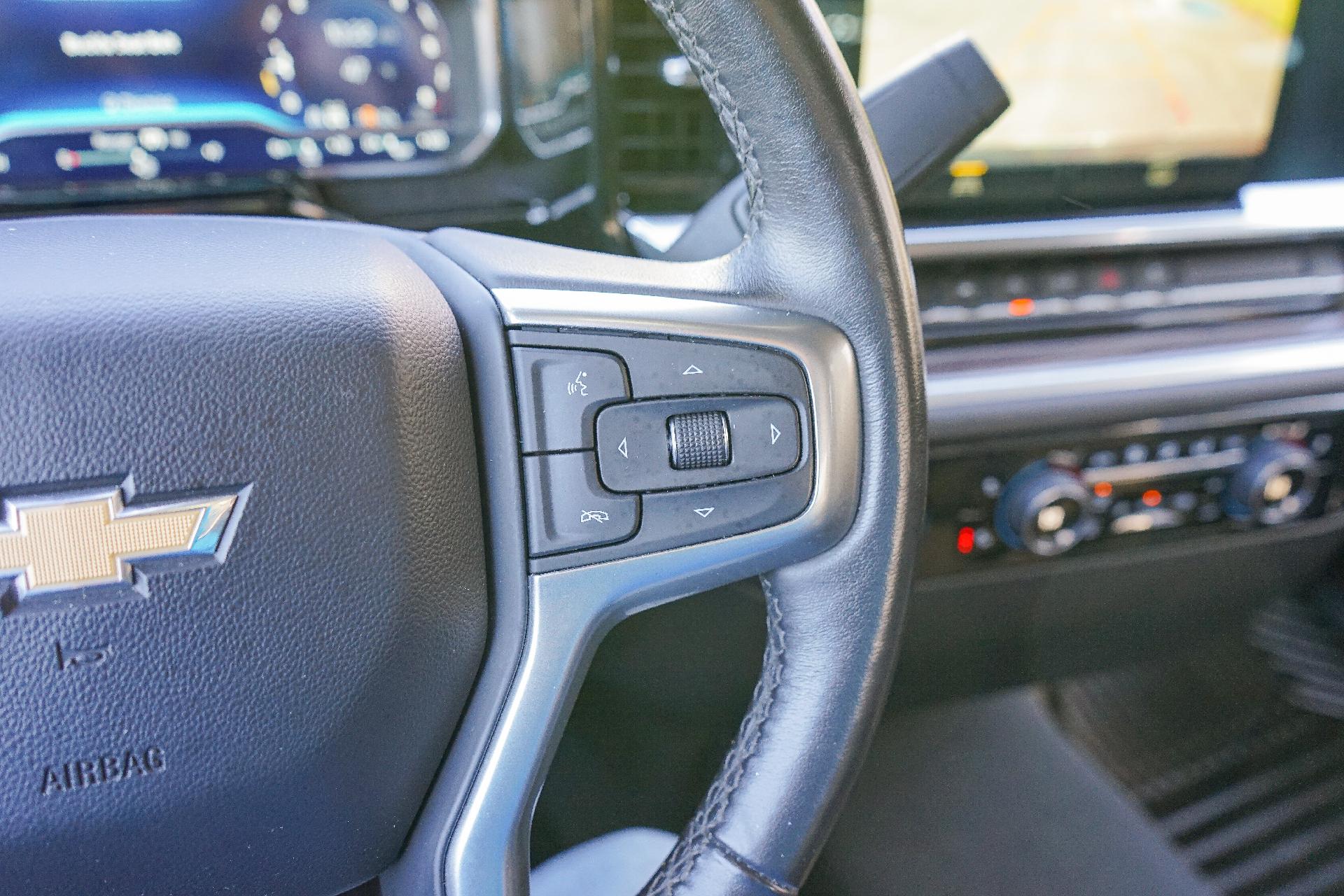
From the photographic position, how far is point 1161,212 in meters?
1.24

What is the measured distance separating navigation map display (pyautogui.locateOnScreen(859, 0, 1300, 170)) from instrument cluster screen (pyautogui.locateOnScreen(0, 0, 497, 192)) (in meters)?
0.43

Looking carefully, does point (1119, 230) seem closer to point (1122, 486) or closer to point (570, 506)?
point (1122, 486)

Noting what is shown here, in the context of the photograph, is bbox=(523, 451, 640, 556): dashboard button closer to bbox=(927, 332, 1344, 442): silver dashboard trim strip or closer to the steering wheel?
the steering wheel

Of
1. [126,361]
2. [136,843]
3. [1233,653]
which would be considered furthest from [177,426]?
[1233,653]

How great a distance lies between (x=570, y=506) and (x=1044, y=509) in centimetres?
63

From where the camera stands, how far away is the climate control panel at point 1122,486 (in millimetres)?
1063

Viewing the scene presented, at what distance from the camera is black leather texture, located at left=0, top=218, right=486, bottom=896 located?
0.49 metres

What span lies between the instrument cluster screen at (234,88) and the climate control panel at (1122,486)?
23.0 inches

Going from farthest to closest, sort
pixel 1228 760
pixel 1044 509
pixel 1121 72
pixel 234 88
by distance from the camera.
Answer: pixel 1228 760
pixel 1121 72
pixel 1044 509
pixel 234 88

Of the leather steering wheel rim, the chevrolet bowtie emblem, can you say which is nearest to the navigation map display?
the leather steering wheel rim

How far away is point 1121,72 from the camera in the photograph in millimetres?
1198

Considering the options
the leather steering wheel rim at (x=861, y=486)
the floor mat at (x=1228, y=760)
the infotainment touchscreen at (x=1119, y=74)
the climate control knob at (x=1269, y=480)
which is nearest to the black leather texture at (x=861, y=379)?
the leather steering wheel rim at (x=861, y=486)

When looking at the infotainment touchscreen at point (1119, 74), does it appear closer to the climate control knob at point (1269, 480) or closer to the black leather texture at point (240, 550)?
the climate control knob at point (1269, 480)

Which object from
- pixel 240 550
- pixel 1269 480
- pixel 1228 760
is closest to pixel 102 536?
pixel 240 550
